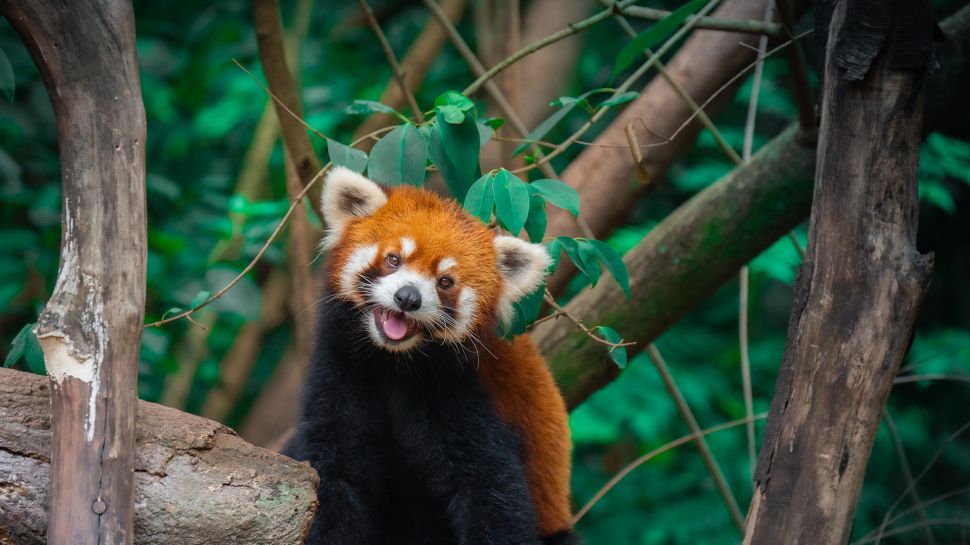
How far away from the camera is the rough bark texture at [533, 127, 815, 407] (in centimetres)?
400

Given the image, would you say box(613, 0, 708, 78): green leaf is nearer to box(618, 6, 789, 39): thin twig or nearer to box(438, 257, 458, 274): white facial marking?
box(618, 6, 789, 39): thin twig

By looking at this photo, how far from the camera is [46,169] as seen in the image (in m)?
5.09

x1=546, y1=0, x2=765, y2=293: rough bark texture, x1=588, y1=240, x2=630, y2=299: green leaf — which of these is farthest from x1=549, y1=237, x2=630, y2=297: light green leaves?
x1=546, y1=0, x2=765, y2=293: rough bark texture

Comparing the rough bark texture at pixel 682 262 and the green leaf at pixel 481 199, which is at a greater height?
the green leaf at pixel 481 199

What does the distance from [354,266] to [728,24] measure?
62.8 inches

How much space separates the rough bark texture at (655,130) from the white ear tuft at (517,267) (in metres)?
1.16

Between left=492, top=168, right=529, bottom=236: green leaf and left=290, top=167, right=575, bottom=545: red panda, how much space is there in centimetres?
54

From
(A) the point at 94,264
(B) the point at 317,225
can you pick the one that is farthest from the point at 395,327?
(B) the point at 317,225

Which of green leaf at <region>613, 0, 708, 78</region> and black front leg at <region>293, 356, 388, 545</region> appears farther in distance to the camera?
black front leg at <region>293, 356, 388, 545</region>

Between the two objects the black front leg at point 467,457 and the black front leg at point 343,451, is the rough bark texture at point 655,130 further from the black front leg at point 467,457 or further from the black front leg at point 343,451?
the black front leg at point 343,451

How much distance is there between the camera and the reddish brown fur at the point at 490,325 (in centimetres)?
312

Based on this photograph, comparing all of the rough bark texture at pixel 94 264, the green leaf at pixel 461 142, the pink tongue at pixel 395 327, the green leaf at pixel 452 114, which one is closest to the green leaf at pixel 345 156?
the green leaf at pixel 461 142

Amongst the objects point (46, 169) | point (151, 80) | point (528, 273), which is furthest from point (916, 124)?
point (46, 169)

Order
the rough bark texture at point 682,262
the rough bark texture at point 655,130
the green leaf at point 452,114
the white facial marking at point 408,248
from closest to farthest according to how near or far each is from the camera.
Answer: the green leaf at point 452,114 < the white facial marking at point 408,248 < the rough bark texture at point 682,262 < the rough bark texture at point 655,130
